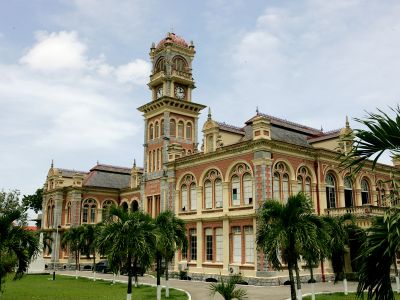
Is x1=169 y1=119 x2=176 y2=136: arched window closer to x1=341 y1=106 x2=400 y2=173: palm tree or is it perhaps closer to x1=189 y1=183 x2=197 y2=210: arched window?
x1=189 y1=183 x2=197 y2=210: arched window

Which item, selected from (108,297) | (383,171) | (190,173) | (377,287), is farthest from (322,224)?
(383,171)

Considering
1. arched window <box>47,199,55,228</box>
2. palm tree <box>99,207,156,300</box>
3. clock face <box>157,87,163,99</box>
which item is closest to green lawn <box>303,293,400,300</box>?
palm tree <box>99,207,156,300</box>

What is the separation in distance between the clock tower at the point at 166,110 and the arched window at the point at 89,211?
38.4ft

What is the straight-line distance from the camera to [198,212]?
3375cm

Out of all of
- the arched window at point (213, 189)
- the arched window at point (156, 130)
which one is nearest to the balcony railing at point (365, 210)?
the arched window at point (213, 189)

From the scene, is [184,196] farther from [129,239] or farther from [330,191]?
[129,239]

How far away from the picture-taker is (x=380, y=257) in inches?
265

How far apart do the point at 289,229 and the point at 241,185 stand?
14.2 m

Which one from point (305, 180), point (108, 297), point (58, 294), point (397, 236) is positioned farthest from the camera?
point (305, 180)

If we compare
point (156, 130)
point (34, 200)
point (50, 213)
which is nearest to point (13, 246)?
point (156, 130)

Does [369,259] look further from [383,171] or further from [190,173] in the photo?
[383,171]

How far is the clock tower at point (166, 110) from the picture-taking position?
42344 millimetres

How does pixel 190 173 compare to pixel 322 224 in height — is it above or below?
above

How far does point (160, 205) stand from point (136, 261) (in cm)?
2125
